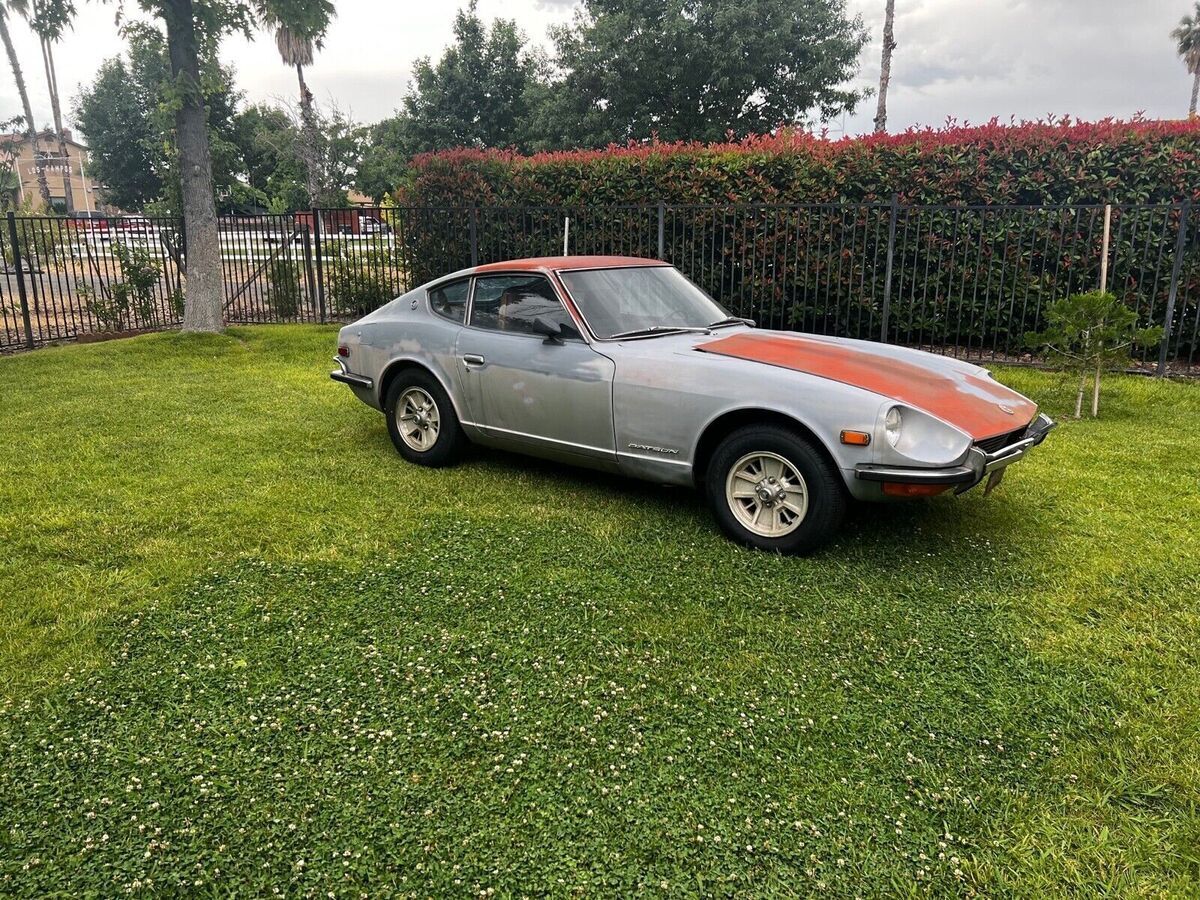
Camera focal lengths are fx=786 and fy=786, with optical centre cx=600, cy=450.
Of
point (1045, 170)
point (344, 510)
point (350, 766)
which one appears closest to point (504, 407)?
point (344, 510)

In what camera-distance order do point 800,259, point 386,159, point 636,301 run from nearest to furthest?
point 636,301
point 800,259
point 386,159

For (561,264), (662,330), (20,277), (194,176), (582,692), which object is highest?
(194,176)

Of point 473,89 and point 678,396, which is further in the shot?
point 473,89

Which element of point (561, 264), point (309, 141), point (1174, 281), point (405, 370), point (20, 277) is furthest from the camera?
point (309, 141)

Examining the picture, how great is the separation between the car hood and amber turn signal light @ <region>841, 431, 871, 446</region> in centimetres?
26

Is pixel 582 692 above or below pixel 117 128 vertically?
below

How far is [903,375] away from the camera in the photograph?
4262mm

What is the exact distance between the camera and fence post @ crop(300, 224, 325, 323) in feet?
42.9

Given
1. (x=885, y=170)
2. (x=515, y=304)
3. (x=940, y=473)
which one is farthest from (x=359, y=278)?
(x=940, y=473)

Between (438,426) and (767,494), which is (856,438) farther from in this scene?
(438,426)

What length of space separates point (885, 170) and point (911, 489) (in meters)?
7.84

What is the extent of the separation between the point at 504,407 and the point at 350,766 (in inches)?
112

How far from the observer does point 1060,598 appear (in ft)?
12.2

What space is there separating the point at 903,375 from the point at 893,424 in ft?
2.05
